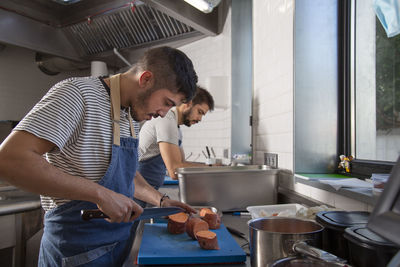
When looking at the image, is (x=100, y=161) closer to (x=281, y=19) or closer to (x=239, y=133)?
(x=281, y=19)

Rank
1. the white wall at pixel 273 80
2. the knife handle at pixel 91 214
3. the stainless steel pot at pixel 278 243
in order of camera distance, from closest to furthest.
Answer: the stainless steel pot at pixel 278 243
the knife handle at pixel 91 214
the white wall at pixel 273 80

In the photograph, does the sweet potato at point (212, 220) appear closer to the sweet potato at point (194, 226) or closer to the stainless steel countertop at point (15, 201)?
the sweet potato at point (194, 226)

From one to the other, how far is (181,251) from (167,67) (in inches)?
30.4

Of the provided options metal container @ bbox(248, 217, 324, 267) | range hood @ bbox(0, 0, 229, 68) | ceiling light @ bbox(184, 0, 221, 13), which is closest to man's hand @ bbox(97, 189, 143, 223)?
metal container @ bbox(248, 217, 324, 267)

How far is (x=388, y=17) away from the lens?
1.38 metres

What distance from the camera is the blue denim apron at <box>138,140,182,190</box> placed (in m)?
2.50

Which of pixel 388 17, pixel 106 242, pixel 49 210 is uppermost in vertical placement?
pixel 388 17

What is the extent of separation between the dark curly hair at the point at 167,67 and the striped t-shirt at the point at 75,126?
0.22m

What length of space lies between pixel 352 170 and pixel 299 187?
1.03 ft

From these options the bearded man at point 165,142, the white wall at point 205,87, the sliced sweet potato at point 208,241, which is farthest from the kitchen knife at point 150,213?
the white wall at point 205,87

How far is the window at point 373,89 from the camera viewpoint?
1.55 m

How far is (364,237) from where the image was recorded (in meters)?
0.68

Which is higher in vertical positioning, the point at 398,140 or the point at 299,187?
the point at 398,140

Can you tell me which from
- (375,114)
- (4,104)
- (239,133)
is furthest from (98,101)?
(4,104)
